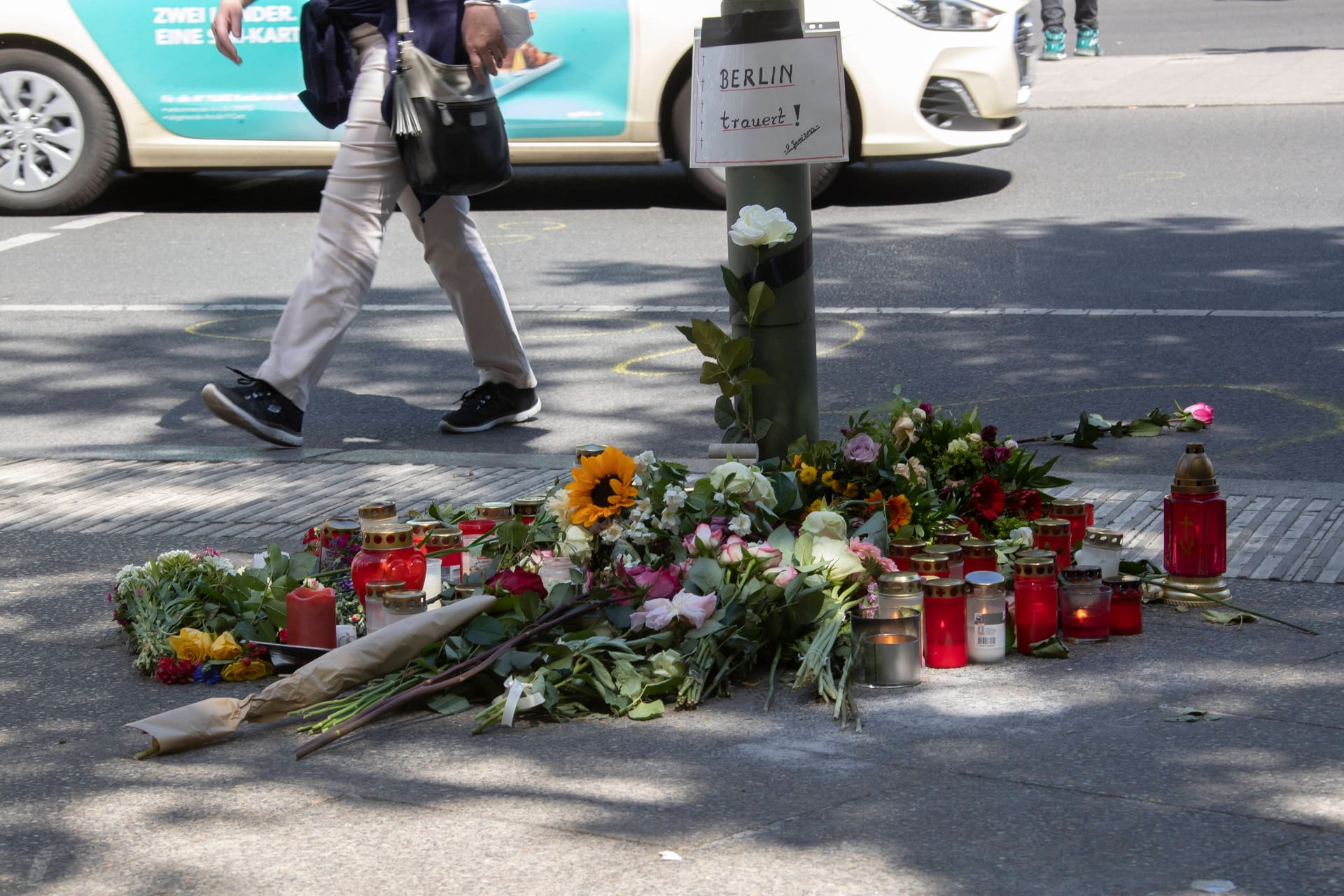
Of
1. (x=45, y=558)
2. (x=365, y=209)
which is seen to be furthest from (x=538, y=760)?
(x=365, y=209)

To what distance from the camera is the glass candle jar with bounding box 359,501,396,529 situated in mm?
4238

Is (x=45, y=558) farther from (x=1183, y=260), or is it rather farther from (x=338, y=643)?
(x=1183, y=260)

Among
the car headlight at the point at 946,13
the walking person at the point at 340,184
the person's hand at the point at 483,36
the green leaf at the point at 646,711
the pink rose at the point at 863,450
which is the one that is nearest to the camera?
the green leaf at the point at 646,711

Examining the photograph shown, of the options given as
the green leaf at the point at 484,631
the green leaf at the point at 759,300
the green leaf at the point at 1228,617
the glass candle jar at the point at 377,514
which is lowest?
the green leaf at the point at 1228,617

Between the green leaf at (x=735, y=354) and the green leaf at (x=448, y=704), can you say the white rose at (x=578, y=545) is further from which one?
the green leaf at (x=735, y=354)

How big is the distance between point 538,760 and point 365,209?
2.81 meters

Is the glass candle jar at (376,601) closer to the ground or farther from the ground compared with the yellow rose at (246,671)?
farther from the ground

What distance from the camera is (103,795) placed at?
3340 millimetres

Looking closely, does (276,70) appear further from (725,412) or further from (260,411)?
(725,412)

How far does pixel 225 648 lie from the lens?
3988mm

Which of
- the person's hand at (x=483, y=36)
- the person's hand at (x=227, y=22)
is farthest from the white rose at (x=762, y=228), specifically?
the person's hand at (x=227, y=22)

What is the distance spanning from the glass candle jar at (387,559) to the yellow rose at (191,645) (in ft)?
1.21

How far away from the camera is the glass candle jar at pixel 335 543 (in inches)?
175

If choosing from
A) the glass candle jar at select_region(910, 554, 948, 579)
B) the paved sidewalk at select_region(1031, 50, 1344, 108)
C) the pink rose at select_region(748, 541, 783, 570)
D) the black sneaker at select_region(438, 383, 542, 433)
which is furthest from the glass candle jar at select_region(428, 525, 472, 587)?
the paved sidewalk at select_region(1031, 50, 1344, 108)
